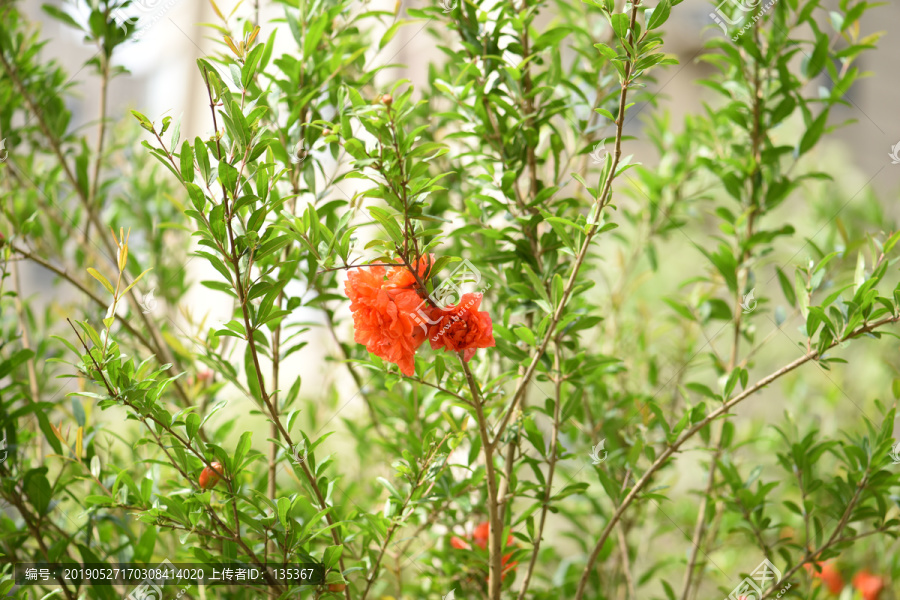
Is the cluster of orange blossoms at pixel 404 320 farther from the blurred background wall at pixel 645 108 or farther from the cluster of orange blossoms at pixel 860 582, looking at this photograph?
the blurred background wall at pixel 645 108

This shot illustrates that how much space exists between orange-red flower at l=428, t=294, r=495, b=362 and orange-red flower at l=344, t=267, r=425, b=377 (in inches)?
0.7

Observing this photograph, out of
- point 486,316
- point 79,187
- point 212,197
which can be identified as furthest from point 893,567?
point 79,187

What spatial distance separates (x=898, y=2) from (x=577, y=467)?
7.99 feet

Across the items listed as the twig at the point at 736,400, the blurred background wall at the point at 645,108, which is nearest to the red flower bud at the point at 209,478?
the twig at the point at 736,400

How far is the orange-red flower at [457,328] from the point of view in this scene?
582mm

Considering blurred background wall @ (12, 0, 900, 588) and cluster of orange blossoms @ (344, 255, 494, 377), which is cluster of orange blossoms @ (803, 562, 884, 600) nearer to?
blurred background wall @ (12, 0, 900, 588)

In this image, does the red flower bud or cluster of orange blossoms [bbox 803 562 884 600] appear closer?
the red flower bud

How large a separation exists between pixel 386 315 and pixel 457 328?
0.06 metres

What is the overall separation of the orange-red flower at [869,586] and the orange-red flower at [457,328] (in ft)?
3.87

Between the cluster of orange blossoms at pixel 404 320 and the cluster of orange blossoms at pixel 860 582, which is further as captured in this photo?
the cluster of orange blossoms at pixel 860 582

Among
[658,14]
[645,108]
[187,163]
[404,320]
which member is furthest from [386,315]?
[645,108]

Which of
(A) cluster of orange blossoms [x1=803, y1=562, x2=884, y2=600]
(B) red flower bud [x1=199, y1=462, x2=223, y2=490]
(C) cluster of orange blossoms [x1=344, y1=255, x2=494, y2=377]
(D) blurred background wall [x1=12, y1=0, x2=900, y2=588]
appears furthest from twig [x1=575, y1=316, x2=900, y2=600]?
(D) blurred background wall [x1=12, y1=0, x2=900, y2=588]

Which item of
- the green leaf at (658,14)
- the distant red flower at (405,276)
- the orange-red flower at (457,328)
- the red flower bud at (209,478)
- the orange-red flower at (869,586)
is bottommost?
the orange-red flower at (869,586)

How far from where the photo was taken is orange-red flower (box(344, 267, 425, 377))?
1.89 ft
